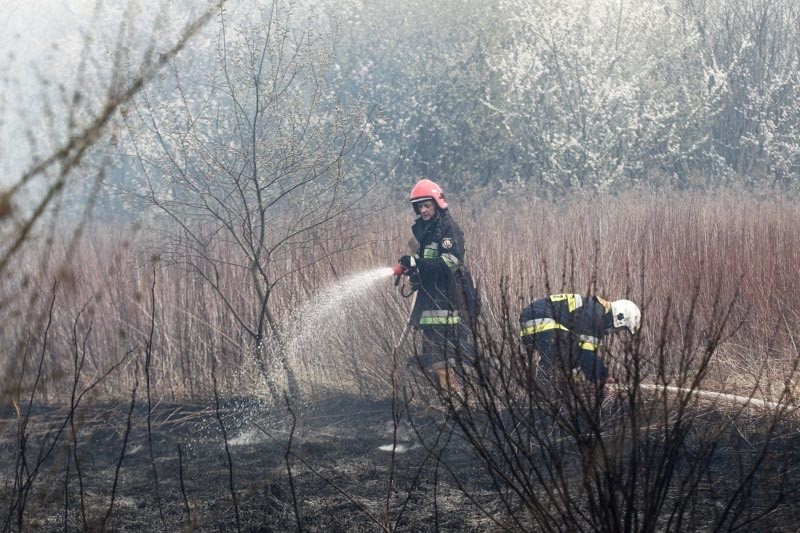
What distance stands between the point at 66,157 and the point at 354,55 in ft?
75.9

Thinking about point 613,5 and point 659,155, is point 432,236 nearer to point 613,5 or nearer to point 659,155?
point 659,155

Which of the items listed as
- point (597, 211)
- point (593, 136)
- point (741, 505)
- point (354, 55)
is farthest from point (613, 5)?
point (741, 505)

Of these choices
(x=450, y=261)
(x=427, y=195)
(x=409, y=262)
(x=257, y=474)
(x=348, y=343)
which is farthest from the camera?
(x=348, y=343)

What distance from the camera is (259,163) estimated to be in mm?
7586

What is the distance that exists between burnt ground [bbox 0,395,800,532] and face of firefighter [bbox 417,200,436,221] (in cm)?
151

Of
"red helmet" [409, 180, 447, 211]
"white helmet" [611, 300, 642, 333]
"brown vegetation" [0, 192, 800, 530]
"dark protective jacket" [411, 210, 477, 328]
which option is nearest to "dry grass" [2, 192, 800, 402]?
"brown vegetation" [0, 192, 800, 530]

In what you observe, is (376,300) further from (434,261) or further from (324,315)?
(434,261)

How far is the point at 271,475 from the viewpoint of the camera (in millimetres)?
5902

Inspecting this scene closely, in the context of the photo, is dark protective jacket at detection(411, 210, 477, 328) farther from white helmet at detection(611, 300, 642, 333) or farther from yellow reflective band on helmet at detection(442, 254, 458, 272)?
white helmet at detection(611, 300, 642, 333)

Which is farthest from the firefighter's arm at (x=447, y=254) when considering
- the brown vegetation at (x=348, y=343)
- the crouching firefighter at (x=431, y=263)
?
the brown vegetation at (x=348, y=343)

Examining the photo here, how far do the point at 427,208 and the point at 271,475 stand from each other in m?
2.69

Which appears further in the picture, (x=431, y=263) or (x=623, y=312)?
(x=431, y=263)

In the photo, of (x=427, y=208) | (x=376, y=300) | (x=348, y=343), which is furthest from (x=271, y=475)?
(x=376, y=300)

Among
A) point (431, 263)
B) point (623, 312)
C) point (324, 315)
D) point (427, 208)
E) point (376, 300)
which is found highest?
point (427, 208)
